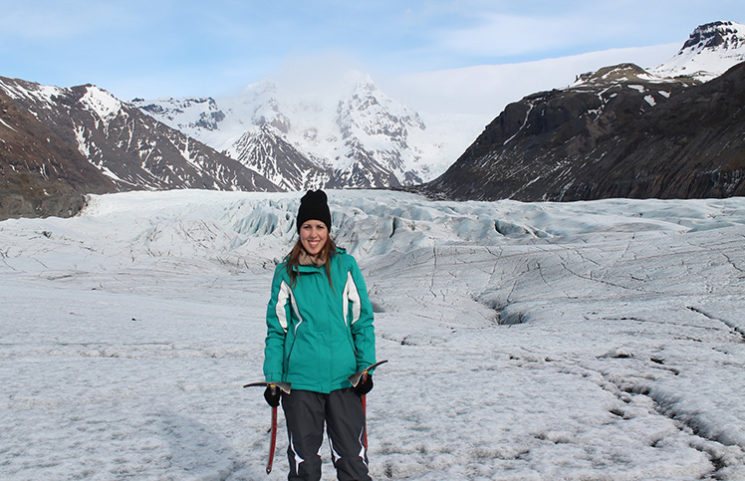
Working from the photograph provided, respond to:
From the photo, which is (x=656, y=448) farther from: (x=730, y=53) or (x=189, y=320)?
(x=730, y=53)

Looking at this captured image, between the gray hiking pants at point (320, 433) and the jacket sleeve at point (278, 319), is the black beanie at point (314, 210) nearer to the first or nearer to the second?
the jacket sleeve at point (278, 319)

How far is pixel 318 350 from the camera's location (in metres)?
2.95

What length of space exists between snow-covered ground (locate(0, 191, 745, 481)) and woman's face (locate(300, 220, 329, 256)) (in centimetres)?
142

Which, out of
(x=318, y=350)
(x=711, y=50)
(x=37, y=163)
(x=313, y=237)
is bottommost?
(x=318, y=350)

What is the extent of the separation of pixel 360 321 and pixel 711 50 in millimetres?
212695

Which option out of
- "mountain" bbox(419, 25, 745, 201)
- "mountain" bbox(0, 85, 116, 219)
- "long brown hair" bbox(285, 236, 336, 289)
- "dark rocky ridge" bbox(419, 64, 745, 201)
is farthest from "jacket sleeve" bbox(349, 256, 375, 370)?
"mountain" bbox(0, 85, 116, 219)

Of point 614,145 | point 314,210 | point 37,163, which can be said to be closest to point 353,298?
point 314,210

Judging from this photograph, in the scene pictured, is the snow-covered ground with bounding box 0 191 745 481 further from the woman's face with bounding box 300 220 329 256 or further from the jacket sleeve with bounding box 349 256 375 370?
the woman's face with bounding box 300 220 329 256

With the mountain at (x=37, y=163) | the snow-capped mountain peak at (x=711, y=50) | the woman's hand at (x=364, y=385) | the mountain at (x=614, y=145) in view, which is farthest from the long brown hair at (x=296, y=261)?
the snow-capped mountain peak at (x=711, y=50)

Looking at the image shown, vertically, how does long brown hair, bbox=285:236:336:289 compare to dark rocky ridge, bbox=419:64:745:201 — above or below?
below

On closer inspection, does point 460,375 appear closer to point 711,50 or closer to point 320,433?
point 320,433

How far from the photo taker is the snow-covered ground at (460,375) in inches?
135

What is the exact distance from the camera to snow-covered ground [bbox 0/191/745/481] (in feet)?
11.2

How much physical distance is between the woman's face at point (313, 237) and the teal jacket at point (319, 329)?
102mm
